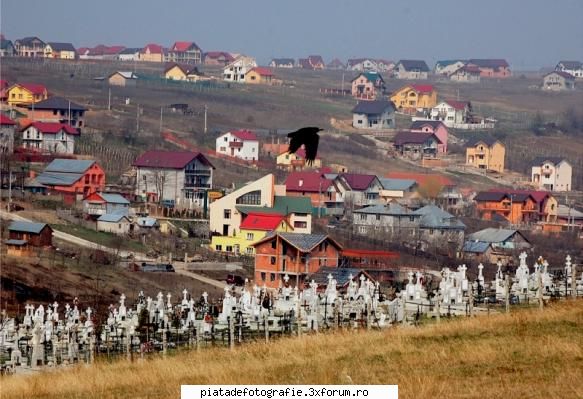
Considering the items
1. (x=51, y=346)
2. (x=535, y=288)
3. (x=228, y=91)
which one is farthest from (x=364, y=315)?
(x=228, y=91)

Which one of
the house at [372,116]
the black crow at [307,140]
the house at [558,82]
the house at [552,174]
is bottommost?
the house at [552,174]

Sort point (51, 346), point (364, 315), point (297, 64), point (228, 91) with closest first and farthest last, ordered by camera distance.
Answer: point (364, 315)
point (51, 346)
point (228, 91)
point (297, 64)

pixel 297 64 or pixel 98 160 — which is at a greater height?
pixel 297 64

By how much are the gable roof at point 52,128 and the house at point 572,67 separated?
84464 mm

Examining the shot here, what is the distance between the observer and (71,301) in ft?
132

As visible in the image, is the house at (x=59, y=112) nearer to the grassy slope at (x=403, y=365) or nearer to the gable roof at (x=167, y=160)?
the gable roof at (x=167, y=160)

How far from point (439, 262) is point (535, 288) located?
3014 cm

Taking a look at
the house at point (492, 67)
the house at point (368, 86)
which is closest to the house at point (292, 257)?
the house at point (368, 86)

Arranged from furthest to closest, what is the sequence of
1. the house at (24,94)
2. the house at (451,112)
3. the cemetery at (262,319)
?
1. the house at (451,112)
2. the house at (24,94)
3. the cemetery at (262,319)

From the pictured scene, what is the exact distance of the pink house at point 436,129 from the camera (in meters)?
91.2

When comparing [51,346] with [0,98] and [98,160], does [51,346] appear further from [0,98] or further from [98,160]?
[0,98]

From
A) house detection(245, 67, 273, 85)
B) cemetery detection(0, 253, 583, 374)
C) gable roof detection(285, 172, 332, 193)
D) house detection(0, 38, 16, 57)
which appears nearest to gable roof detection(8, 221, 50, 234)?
gable roof detection(285, 172, 332, 193)

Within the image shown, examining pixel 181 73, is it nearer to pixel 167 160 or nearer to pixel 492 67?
pixel 492 67

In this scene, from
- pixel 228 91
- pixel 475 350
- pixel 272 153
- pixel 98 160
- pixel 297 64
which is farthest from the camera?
pixel 297 64
